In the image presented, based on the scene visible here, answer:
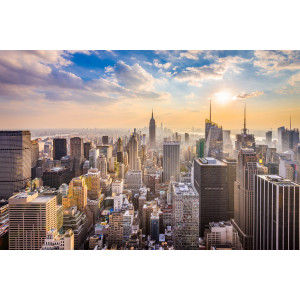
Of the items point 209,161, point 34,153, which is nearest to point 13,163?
point 34,153

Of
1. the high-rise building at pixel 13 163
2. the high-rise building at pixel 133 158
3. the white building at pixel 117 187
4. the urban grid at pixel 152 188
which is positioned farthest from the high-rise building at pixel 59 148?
the high-rise building at pixel 133 158

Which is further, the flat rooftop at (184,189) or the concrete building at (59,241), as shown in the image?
the flat rooftop at (184,189)

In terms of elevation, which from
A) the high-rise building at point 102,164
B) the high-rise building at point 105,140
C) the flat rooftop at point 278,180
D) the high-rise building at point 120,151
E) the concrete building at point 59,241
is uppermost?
the high-rise building at point 105,140

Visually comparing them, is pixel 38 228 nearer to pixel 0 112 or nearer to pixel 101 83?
pixel 0 112

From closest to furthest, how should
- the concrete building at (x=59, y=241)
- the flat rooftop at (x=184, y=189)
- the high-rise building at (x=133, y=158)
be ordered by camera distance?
the concrete building at (x=59, y=241) < the flat rooftop at (x=184, y=189) < the high-rise building at (x=133, y=158)

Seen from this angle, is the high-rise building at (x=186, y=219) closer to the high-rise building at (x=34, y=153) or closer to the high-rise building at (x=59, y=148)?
the high-rise building at (x=59, y=148)
